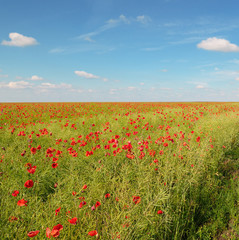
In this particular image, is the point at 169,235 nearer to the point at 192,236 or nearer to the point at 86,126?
the point at 192,236

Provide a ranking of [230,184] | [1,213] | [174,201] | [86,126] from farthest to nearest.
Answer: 1. [86,126]
2. [230,184]
3. [174,201]
4. [1,213]

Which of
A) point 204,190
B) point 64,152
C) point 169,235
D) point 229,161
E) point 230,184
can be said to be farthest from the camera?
point 229,161

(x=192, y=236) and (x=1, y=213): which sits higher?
(x=1, y=213)

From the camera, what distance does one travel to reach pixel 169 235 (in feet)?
7.70

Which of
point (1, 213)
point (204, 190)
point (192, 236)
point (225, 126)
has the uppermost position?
point (225, 126)

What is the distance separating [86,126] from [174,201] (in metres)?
5.93

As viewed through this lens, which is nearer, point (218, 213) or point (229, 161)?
point (218, 213)

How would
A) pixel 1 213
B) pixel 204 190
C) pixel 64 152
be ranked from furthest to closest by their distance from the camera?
pixel 64 152, pixel 204 190, pixel 1 213

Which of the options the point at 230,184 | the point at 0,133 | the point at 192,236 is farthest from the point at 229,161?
the point at 0,133

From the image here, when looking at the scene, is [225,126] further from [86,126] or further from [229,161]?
[86,126]

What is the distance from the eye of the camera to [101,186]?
2.76 meters

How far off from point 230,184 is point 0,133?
734cm

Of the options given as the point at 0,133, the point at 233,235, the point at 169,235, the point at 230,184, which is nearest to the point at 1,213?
the point at 169,235

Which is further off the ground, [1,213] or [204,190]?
[1,213]
